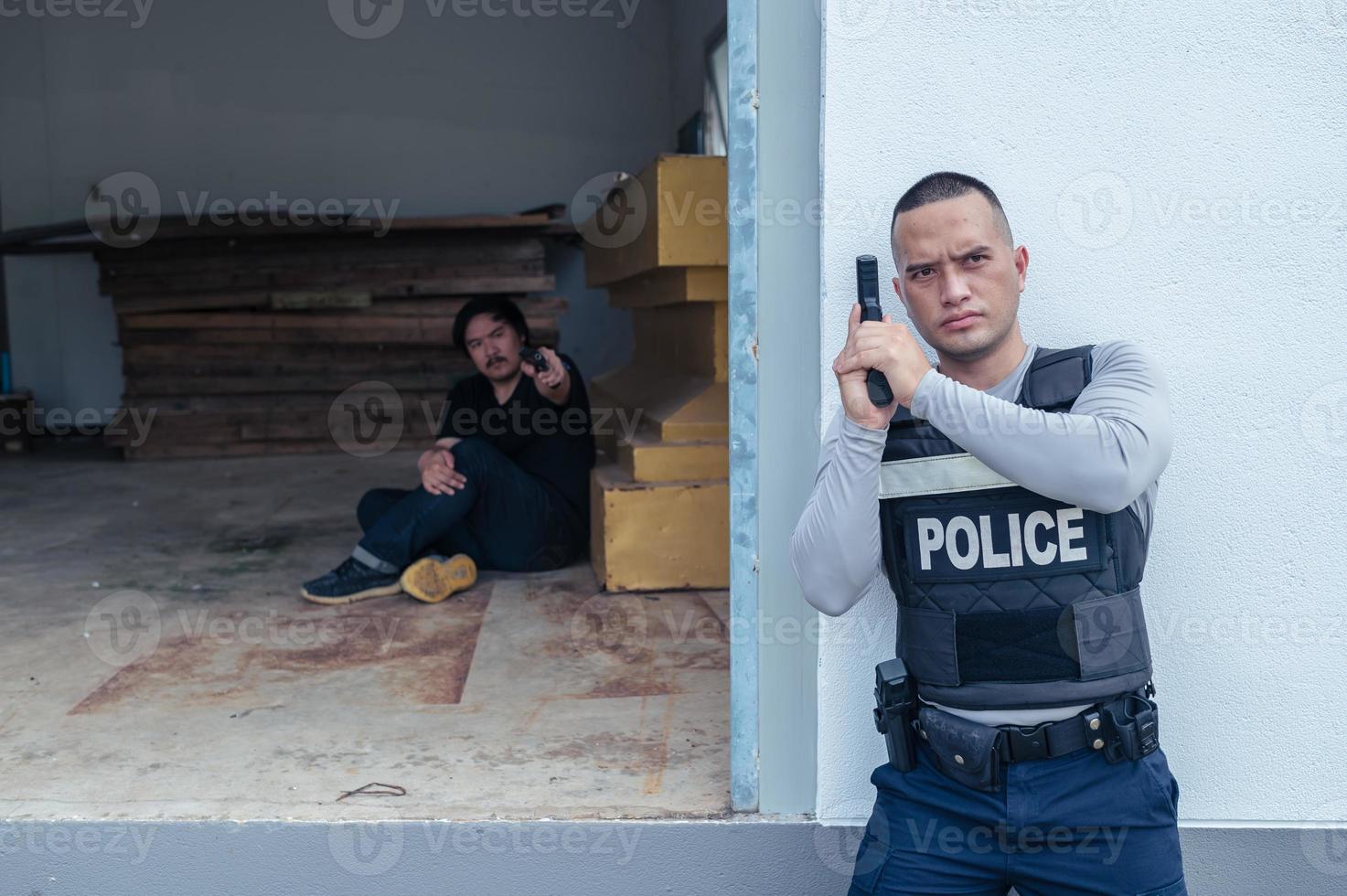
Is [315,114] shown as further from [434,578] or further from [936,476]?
[936,476]

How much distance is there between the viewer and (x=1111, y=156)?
6.68 ft

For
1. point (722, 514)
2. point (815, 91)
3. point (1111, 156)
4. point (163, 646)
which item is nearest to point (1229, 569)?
point (1111, 156)

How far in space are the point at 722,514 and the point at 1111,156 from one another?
86.8 inches

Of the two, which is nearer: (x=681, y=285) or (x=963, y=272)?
(x=963, y=272)

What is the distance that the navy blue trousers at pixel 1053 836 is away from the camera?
170 cm

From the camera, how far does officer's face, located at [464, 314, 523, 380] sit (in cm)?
427

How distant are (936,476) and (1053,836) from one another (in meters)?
0.56

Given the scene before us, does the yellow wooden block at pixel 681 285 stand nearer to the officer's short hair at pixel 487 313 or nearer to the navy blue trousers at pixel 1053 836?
the officer's short hair at pixel 487 313

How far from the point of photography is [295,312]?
26.5 ft

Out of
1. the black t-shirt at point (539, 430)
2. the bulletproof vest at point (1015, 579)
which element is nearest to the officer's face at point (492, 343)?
the black t-shirt at point (539, 430)

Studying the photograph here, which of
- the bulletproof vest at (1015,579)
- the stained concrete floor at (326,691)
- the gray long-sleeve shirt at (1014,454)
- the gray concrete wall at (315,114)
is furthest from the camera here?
the gray concrete wall at (315,114)

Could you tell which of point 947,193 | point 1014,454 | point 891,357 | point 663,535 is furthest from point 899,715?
point 663,535

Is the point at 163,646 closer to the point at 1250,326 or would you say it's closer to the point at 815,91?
the point at 815,91

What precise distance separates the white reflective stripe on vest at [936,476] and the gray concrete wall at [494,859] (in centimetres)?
76
